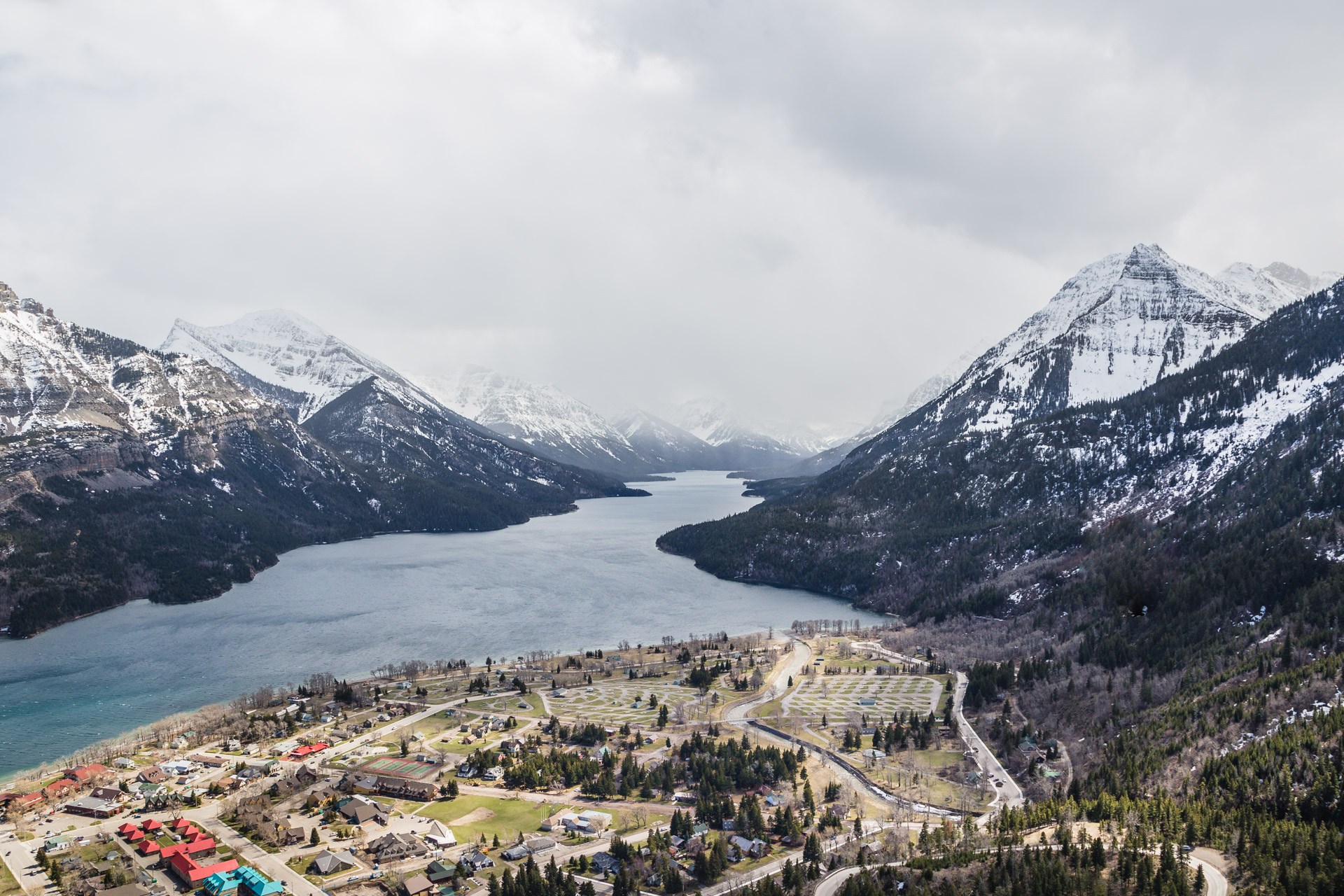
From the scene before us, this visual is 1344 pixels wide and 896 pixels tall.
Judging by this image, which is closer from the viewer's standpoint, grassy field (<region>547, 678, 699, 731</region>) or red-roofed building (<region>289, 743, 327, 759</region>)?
red-roofed building (<region>289, 743, 327, 759</region>)

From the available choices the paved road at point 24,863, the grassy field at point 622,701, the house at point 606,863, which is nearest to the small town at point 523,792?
the house at point 606,863

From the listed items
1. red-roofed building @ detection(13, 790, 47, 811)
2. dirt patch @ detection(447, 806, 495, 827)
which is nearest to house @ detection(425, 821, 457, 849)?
dirt patch @ detection(447, 806, 495, 827)

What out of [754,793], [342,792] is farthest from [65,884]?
[754,793]

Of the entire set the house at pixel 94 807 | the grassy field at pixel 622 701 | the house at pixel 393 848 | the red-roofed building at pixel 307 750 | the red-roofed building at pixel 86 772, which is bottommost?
the grassy field at pixel 622 701

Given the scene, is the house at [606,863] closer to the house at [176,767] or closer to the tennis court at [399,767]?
the tennis court at [399,767]

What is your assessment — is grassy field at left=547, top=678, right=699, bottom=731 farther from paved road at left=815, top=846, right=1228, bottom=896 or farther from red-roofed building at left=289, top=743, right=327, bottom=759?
paved road at left=815, top=846, right=1228, bottom=896

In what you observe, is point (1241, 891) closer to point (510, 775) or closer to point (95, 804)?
point (510, 775)

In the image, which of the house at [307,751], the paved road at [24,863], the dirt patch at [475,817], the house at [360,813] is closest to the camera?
the paved road at [24,863]

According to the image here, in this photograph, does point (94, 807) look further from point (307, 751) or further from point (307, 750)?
point (307, 750)
